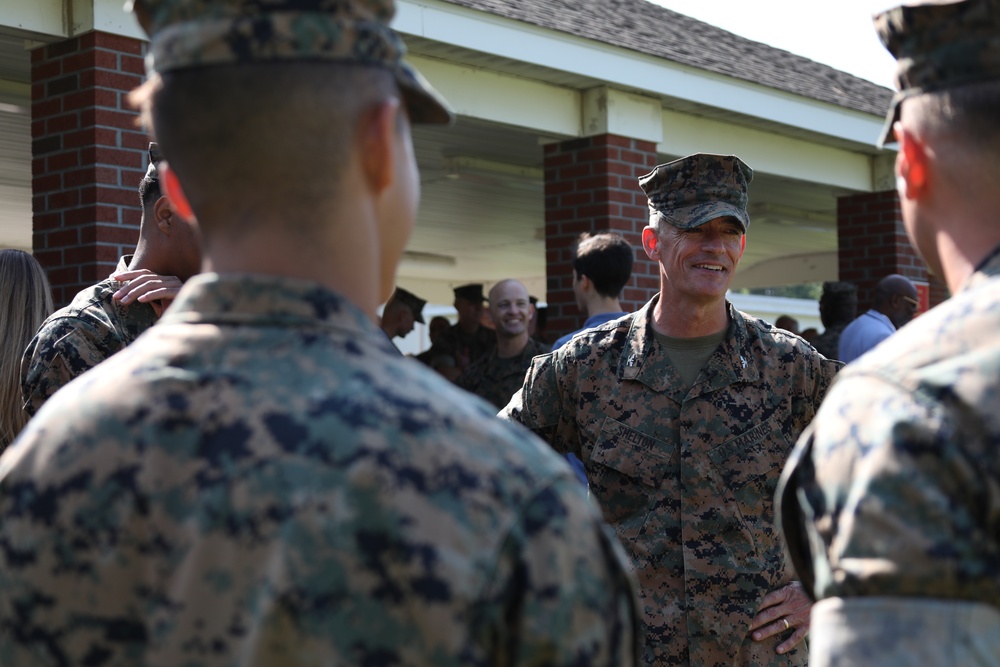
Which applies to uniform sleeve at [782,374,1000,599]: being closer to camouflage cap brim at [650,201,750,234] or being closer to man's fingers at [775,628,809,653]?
man's fingers at [775,628,809,653]

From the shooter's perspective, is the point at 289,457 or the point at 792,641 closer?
the point at 289,457

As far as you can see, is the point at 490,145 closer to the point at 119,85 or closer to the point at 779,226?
the point at 119,85

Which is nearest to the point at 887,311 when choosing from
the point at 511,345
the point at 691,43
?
the point at 691,43

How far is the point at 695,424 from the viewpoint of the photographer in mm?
3557

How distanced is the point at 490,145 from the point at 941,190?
6957mm

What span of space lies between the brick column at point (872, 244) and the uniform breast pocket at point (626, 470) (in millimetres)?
6504

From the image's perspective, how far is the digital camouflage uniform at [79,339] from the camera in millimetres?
3271

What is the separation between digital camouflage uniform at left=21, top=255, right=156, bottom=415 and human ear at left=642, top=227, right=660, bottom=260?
5.25ft

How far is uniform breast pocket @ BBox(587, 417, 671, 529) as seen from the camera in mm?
3533

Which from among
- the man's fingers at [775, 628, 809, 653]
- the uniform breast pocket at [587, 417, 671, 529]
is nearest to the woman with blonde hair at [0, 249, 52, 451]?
the uniform breast pocket at [587, 417, 671, 529]

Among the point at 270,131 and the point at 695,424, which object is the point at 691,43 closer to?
the point at 695,424

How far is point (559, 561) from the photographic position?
4.14 feet

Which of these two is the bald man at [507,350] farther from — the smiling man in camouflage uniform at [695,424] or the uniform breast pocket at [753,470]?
the uniform breast pocket at [753,470]

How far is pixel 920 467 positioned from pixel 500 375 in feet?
18.7
